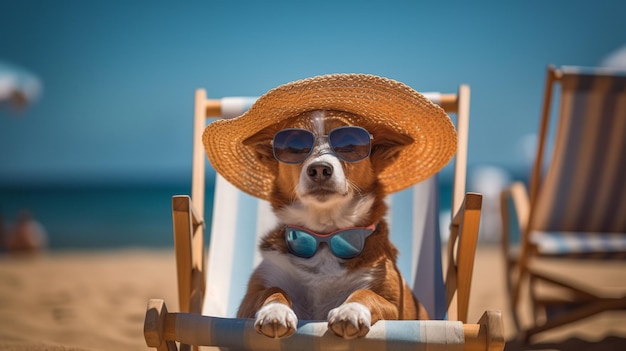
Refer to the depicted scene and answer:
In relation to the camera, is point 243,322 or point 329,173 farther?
point 329,173

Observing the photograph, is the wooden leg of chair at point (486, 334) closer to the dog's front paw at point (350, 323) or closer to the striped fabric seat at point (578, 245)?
the dog's front paw at point (350, 323)

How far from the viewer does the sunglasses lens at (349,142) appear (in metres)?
1.98

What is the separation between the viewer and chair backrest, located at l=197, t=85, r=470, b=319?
2.54 m

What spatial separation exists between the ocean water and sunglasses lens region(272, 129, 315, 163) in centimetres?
926

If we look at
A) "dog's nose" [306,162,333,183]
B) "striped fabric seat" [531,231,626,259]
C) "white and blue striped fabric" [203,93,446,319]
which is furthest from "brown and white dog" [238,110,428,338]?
"striped fabric seat" [531,231,626,259]

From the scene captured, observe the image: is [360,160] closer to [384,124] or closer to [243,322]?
[384,124]

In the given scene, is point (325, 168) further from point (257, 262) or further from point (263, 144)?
point (257, 262)

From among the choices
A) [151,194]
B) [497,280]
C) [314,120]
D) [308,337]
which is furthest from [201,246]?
[151,194]

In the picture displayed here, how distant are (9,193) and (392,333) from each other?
25883 millimetres

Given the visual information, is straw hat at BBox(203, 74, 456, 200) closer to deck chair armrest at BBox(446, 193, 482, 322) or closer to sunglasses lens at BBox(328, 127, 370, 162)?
sunglasses lens at BBox(328, 127, 370, 162)

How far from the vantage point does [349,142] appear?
1986 mm

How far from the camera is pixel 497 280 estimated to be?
612cm

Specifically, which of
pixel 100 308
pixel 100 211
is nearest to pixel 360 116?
pixel 100 308

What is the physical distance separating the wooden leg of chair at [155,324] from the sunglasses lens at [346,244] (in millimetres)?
604
